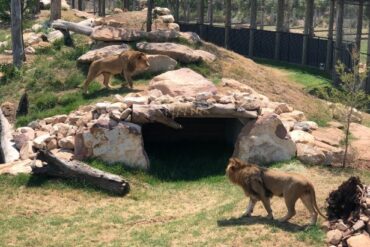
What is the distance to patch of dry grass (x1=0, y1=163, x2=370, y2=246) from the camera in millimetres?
10792

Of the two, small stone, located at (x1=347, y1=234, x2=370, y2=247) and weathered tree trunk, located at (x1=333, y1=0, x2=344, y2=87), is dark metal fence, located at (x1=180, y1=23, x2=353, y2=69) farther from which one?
small stone, located at (x1=347, y1=234, x2=370, y2=247)

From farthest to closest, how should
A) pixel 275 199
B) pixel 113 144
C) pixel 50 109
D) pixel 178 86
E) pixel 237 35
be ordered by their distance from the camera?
pixel 237 35, pixel 50 109, pixel 178 86, pixel 113 144, pixel 275 199

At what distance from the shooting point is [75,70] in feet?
72.3

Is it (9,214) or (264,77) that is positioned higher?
(264,77)

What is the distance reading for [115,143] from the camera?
15.8 m

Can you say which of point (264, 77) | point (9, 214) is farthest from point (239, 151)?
point (264, 77)

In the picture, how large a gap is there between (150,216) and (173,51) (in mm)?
9067

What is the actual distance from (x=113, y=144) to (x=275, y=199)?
4.78m

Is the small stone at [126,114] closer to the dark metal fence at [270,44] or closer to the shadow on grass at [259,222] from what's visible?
the shadow on grass at [259,222]

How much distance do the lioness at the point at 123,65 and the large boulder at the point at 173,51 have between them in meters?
2.27

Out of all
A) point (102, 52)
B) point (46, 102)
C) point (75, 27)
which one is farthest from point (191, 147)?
point (75, 27)

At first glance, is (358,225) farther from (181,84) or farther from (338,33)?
(338,33)

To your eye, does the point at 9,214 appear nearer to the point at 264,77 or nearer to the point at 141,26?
the point at 264,77

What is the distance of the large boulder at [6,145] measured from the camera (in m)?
17.0
